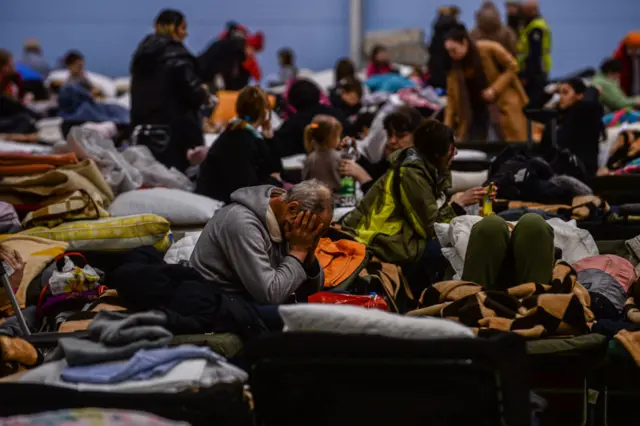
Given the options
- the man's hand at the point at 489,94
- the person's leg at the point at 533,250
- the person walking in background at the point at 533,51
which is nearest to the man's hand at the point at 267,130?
the man's hand at the point at 489,94

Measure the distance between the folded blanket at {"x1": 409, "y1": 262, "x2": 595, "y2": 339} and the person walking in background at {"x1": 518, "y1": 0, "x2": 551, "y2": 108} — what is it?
7.08m

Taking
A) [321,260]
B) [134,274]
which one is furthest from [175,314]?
[321,260]

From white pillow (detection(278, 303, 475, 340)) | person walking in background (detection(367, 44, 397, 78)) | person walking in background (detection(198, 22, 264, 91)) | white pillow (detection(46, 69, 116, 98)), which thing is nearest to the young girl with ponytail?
white pillow (detection(278, 303, 475, 340))

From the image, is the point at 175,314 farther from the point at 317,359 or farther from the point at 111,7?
the point at 111,7

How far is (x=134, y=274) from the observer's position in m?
4.22

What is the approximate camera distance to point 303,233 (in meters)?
4.23

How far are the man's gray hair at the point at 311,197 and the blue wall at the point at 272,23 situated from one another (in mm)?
13285

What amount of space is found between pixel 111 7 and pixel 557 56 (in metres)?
7.00

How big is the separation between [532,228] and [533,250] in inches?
3.6

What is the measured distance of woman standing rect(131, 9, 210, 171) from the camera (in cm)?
788

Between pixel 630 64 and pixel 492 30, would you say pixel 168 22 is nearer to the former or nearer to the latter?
pixel 492 30

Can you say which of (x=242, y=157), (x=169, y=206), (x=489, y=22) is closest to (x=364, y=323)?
(x=169, y=206)

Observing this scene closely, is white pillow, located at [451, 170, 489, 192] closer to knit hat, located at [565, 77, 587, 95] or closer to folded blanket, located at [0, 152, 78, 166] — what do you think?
knit hat, located at [565, 77, 587, 95]

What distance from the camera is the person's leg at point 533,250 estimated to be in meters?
4.46
